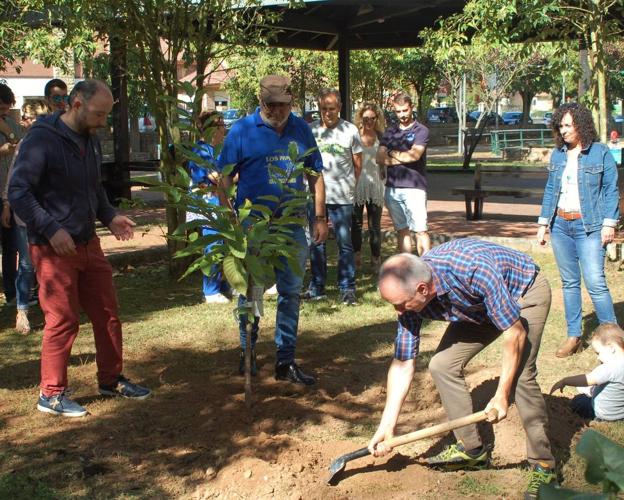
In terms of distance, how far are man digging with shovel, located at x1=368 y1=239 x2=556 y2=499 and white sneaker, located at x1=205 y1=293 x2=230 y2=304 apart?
386cm

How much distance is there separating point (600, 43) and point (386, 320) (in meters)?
4.24

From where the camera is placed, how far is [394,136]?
26.2 ft

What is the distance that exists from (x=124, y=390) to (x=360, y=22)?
1177cm

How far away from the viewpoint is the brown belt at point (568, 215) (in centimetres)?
580

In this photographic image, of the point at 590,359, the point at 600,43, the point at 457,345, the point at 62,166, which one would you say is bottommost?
the point at 590,359

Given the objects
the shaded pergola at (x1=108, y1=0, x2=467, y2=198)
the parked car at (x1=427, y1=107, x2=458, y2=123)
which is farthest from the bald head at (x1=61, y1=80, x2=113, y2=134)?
the parked car at (x1=427, y1=107, x2=458, y2=123)

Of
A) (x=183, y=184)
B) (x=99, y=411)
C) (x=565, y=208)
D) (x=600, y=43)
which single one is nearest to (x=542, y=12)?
(x=600, y=43)

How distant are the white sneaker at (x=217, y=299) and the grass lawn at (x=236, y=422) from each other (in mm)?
624

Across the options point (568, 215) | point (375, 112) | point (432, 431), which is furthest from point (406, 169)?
point (432, 431)

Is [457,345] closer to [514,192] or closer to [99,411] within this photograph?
[99,411]

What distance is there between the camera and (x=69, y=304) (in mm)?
4684

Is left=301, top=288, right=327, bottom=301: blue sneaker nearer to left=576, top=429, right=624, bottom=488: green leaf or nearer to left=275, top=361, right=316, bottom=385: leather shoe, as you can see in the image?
left=275, top=361, right=316, bottom=385: leather shoe

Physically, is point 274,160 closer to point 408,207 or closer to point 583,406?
point 583,406

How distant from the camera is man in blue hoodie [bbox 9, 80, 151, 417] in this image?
4516 millimetres
